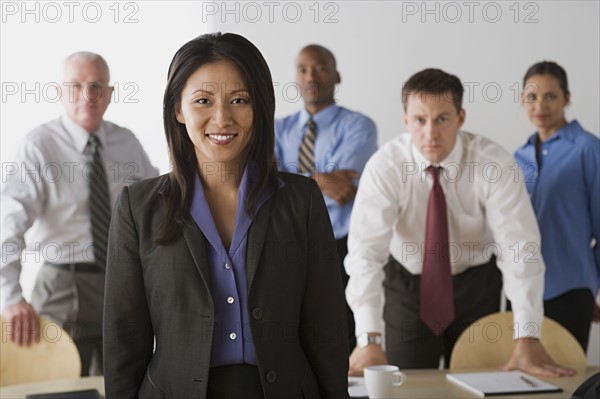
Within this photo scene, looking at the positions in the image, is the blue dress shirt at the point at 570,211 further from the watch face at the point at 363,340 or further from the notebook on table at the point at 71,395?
the notebook on table at the point at 71,395

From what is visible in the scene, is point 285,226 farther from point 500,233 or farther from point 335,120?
point 335,120

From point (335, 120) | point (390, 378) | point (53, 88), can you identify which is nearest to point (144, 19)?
point (53, 88)

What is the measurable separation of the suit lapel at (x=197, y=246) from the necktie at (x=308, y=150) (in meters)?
1.94

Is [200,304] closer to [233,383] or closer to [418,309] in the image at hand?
[233,383]

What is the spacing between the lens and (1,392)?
6.43 ft

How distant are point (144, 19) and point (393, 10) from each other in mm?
1365

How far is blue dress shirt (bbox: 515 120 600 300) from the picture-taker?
3002 mm

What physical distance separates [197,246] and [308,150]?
204cm

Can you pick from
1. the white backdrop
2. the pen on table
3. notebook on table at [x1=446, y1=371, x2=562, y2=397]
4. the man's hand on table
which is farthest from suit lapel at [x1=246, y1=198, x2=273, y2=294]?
the white backdrop

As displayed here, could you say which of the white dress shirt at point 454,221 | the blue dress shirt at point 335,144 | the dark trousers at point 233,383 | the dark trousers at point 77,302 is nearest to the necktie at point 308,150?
the blue dress shirt at point 335,144

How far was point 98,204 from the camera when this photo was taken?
9.77ft

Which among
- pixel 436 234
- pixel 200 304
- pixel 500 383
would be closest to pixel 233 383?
pixel 200 304

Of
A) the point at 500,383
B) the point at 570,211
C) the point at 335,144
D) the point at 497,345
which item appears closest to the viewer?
the point at 500,383

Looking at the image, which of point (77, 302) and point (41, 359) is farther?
point (77, 302)
